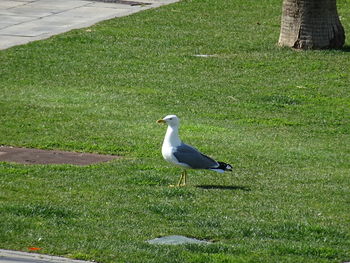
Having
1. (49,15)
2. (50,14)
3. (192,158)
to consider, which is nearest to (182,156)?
(192,158)

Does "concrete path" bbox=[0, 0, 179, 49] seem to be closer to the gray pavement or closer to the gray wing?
the gray pavement

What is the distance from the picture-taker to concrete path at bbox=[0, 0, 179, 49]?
22109 millimetres

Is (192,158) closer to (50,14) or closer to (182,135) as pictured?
(182,135)

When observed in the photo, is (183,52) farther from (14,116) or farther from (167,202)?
(167,202)

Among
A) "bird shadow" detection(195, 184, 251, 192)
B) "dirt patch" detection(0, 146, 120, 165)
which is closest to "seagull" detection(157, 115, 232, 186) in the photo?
"bird shadow" detection(195, 184, 251, 192)

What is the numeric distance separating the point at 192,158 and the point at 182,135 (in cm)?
311

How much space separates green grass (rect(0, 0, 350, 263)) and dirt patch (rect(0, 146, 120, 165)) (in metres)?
0.28

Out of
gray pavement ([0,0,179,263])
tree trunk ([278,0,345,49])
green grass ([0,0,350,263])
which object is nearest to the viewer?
green grass ([0,0,350,263])

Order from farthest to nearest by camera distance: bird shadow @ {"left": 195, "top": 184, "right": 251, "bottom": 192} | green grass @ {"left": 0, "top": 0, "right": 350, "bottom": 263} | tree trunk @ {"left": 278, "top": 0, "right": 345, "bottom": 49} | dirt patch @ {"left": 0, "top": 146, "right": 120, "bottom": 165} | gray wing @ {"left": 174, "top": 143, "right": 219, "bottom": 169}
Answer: tree trunk @ {"left": 278, "top": 0, "right": 345, "bottom": 49} < dirt patch @ {"left": 0, "top": 146, "right": 120, "bottom": 165} < bird shadow @ {"left": 195, "top": 184, "right": 251, "bottom": 192} < gray wing @ {"left": 174, "top": 143, "right": 219, "bottom": 169} < green grass @ {"left": 0, "top": 0, "right": 350, "bottom": 263}

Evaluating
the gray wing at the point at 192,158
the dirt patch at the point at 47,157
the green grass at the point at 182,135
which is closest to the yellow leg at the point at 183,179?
the green grass at the point at 182,135

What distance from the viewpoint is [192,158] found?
11.2 meters

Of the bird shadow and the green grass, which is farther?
the bird shadow

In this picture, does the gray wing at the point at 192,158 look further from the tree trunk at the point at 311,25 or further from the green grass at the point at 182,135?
the tree trunk at the point at 311,25

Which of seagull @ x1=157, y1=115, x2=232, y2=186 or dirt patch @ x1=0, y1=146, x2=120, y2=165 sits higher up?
seagull @ x1=157, y1=115, x2=232, y2=186
